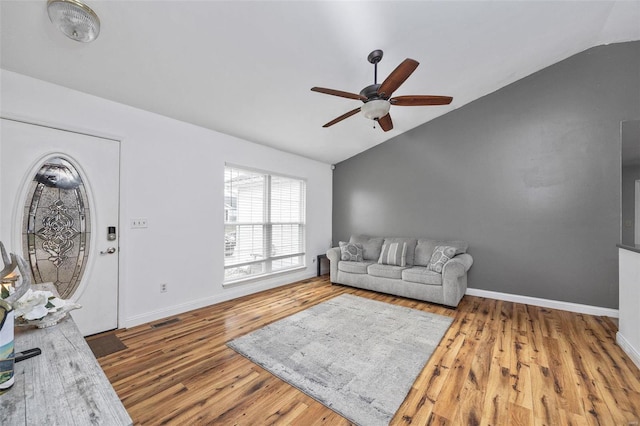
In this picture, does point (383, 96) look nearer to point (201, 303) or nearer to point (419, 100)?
point (419, 100)

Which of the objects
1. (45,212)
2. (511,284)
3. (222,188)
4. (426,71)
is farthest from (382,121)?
(45,212)

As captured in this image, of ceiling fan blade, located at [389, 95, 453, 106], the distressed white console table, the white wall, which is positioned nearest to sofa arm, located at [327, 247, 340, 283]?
the white wall

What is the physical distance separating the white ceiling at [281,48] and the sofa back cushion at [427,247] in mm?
2438

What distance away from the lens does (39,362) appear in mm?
969

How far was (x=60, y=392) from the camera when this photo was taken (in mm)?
→ 797

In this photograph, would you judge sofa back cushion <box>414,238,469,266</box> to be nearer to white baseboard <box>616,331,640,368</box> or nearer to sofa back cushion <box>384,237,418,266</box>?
sofa back cushion <box>384,237,418,266</box>

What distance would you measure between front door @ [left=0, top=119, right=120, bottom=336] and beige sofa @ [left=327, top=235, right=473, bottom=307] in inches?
134

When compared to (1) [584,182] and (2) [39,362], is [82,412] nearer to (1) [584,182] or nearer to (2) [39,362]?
(2) [39,362]

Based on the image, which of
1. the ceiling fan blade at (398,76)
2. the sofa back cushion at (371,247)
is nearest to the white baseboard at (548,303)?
the sofa back cushion at (371,247)

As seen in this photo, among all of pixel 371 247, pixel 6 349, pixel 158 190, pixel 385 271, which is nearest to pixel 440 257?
pixel 385 271

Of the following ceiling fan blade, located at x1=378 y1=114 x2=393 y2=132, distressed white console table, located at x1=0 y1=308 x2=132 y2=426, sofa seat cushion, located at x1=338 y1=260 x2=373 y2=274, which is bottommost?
sofa seat cushion, located at x1=338 y1=260 x2=373 y2=274

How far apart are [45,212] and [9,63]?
4.35 ft

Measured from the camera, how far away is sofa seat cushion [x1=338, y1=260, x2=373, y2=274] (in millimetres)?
4625

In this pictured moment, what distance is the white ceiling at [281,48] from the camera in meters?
2.08
